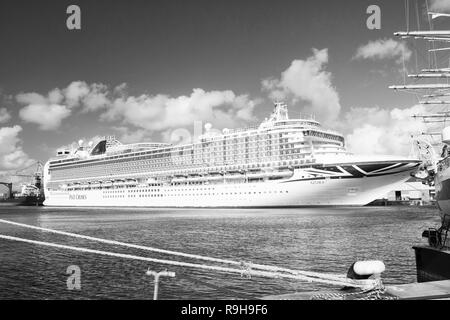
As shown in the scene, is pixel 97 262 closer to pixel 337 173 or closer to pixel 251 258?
pixel 251 258

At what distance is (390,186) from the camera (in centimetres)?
5991

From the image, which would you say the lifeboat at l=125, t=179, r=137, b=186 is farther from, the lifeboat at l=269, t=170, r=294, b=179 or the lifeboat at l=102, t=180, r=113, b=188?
the lifeboat at l=269, t=170, r=294, b=179

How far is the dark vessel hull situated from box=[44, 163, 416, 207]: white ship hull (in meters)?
46.8

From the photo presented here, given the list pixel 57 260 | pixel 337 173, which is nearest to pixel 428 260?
pixel 57 260

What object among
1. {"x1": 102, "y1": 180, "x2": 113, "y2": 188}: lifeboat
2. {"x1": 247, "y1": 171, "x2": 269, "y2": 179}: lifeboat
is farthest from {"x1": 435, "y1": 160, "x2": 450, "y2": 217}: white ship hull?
{"x1": 102, "y1": 180, "x2": 113, "y2": 188}: lifeboat

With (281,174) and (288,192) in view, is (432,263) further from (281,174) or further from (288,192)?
(281,174)

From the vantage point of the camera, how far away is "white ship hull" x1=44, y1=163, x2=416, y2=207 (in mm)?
58469

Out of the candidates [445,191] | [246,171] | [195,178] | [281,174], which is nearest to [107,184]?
[195,178]

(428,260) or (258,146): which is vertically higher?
(258,146)

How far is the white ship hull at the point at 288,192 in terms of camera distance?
58469 millimetres

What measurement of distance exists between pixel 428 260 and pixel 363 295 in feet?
19.1

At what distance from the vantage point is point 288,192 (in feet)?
201

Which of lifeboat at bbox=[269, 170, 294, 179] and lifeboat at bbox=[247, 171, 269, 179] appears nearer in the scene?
lifeboat at bbox=[269, 170, 294, 179]
